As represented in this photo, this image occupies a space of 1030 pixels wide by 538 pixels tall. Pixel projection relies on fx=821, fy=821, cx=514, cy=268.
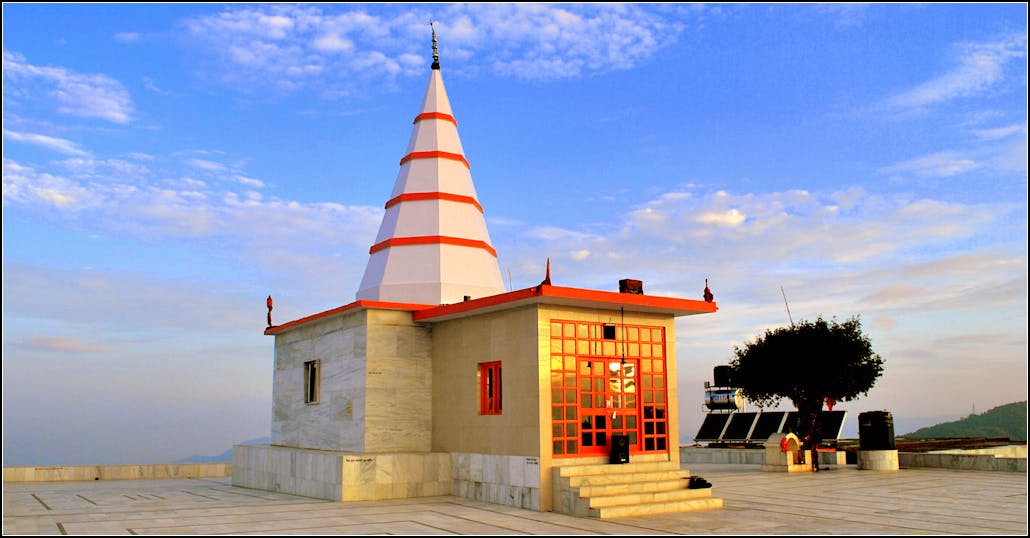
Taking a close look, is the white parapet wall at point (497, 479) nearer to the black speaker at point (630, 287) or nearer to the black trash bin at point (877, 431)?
the black speaker at point (630, 287)

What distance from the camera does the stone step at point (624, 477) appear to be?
1714 cm

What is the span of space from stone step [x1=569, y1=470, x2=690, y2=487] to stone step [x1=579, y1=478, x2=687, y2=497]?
7 centimetres

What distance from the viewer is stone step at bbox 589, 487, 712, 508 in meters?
16.5

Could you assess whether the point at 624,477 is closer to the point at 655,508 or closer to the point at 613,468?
the point at 613,468

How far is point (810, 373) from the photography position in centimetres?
3062

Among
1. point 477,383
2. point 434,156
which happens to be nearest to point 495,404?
point 477,383

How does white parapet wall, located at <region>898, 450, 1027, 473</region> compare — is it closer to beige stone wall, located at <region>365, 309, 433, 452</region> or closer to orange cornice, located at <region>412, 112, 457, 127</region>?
beige stone wall, located at <region>365, 309, 433, 452</region>

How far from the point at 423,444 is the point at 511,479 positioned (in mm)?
3742

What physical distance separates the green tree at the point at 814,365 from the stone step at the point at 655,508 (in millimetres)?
13743

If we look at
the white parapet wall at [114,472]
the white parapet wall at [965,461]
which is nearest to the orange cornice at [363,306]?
the white parapet wall at [114,472]

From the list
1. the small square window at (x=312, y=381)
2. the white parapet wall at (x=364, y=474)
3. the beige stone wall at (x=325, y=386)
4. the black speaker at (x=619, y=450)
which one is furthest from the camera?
the small square window at (x=312, y=381)

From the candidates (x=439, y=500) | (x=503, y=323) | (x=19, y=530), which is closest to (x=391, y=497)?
(x=439, y=500)

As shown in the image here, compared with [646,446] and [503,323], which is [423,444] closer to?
[503,323]

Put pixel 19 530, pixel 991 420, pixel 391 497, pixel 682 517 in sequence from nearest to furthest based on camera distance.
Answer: pixel 19 530, pixel 682 517, pixel 391 497, pixel 991 420
